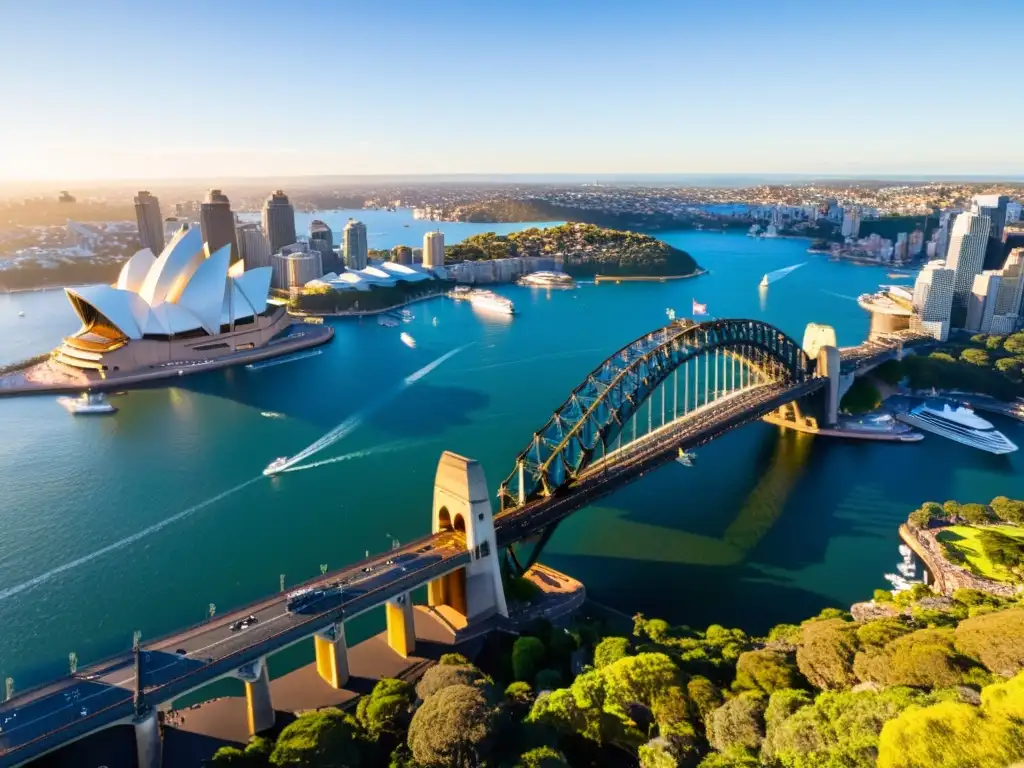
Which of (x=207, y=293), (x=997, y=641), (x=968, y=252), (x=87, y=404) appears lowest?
(x=87, y=404)

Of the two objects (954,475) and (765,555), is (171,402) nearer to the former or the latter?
(765,555)

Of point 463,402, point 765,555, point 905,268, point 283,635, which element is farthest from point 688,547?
point 905,268

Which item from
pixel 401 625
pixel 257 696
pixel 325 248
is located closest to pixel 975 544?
pixel 401 625

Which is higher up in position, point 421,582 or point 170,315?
point 170,315

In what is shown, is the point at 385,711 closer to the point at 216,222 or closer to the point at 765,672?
the point at 765,672

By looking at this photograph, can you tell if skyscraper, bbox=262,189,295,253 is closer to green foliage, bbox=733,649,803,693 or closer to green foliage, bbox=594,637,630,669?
green foliage, bbox=594,637,630,669

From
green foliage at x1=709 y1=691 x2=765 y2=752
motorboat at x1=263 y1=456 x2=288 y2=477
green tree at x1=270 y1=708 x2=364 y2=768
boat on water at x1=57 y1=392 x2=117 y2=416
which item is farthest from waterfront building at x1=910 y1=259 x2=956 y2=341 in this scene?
boat on water at x1=57 y1=392 x2=117 y2=416
